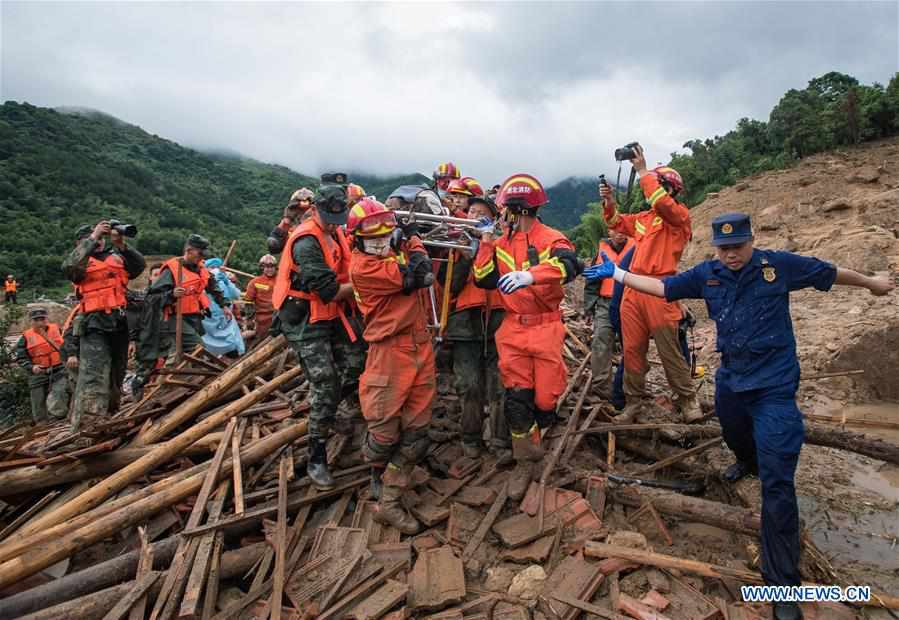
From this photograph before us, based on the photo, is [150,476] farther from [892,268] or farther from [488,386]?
[892,268]

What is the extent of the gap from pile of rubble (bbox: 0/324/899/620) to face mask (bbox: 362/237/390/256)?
2.03 meters

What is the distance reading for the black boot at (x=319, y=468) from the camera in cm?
406

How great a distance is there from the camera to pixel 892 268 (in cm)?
978

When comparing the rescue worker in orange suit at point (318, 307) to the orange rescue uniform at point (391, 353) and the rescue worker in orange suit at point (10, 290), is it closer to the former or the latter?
the orange rescue uniform at point (391, 353)

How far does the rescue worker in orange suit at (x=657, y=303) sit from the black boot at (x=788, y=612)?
216 centimetres

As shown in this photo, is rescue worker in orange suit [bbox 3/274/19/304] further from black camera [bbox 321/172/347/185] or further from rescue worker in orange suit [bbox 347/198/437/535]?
rescue worker in orange suit [bbox 347/198/437/535]

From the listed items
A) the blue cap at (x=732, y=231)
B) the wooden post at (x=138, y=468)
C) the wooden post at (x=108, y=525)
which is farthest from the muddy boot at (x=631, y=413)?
the wooden post at (x=138, y=468)

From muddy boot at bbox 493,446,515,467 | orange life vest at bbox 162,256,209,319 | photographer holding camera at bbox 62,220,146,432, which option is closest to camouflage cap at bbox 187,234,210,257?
orange life vest at bbox 162,256,209,319

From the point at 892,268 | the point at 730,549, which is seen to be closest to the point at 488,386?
the point at 730,549

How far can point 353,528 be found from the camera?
3615mm

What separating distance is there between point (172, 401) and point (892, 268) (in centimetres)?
1337

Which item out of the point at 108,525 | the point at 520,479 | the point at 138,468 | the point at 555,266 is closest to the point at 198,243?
the point at 138,468

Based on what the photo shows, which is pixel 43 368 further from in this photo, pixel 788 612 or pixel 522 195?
pixel 788 612

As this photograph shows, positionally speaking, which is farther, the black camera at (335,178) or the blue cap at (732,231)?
the black camera at (335,178)
